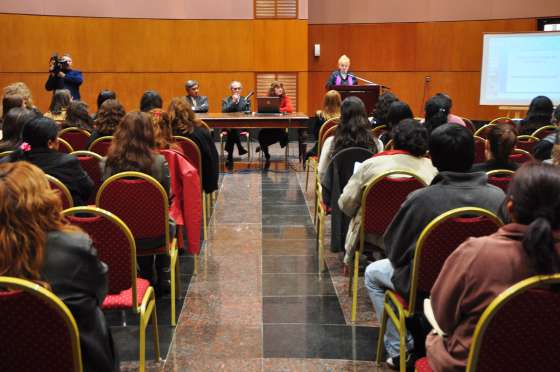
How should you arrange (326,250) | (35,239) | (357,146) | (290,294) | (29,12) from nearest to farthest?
(35,239) < (290,294) < (357,146) < (326,250) < (29,12)

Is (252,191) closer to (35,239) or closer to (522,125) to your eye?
(522,125)

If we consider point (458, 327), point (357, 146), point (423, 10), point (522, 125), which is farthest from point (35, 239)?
point (423, 10)

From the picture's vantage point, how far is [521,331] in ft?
5.15

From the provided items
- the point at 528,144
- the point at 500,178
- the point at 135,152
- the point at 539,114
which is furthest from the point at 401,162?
the point at 539,114

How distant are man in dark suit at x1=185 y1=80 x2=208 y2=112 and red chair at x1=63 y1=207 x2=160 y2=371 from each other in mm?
6477

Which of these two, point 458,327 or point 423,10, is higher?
point 423,10

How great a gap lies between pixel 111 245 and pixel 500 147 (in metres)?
2.26

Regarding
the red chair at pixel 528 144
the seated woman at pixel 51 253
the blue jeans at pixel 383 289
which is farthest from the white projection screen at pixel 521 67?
the seated woman at pixel 51 253

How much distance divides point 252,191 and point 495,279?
568 centimetres

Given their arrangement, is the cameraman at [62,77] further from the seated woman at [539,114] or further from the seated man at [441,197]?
the seated man at [441,197]

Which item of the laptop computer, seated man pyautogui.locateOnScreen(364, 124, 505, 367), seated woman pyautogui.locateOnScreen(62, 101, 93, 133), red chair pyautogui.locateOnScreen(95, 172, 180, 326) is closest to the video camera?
the laptop computer

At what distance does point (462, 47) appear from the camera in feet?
39.5

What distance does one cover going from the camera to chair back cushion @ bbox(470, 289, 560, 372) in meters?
1.53

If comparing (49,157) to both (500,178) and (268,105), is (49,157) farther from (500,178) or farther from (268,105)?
(268,105)
